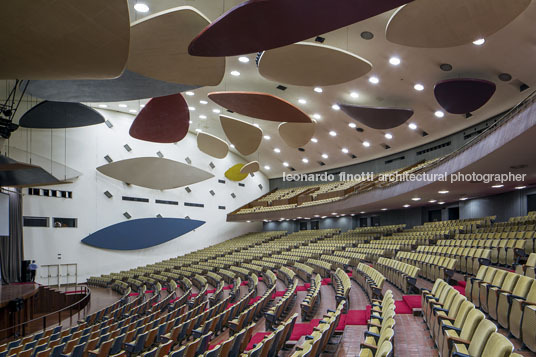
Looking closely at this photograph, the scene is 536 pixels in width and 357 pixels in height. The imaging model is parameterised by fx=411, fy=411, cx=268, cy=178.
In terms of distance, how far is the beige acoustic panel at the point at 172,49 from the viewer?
6473mm

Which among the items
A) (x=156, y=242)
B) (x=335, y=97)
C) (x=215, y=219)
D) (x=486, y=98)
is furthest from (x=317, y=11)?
(x=215, y=219)

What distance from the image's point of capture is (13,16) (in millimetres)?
4879

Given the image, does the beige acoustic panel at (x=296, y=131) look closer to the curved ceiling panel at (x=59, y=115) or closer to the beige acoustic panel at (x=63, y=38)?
the curved ceiling panel at (x=59, y=115)

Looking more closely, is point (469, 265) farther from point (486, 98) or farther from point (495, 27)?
point (486, 98)

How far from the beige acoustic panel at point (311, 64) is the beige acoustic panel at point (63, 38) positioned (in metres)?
3.58

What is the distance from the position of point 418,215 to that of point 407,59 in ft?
31.8

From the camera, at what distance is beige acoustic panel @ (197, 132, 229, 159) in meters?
18.9

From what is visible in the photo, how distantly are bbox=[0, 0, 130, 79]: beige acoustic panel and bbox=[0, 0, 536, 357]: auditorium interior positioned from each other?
0.03 m

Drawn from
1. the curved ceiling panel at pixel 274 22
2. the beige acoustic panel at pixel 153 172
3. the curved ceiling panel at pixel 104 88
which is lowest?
the beige acoustic panel at pixel 153 172

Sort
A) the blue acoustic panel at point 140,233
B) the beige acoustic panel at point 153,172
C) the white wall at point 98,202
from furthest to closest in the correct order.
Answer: the blue acoustic panel at point 140,233
the beige acoustic panel at point 153,172
the white wall at point 98,202

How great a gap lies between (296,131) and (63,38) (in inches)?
449

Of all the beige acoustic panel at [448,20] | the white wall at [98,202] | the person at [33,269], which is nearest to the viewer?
the beige acoustic panel at [448,20]

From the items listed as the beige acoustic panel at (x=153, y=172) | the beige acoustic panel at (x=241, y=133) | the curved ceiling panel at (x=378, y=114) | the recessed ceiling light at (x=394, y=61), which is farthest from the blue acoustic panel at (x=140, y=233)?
the recessed ceiling light at (x=394, y=61)

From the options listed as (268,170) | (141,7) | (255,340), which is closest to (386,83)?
(141,7)
